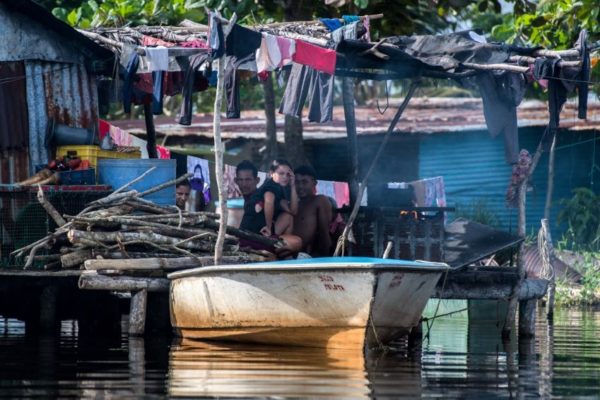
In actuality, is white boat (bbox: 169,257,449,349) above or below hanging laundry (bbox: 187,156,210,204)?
below

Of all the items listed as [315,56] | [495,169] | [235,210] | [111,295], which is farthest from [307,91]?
[495,169]

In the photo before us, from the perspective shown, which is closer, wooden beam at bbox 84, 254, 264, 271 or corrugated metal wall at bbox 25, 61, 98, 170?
wooden beam at bbox 84, 254, 264, 271

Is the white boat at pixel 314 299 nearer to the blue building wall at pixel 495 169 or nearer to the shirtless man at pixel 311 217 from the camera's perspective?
the shirtless man at pixel 311 217

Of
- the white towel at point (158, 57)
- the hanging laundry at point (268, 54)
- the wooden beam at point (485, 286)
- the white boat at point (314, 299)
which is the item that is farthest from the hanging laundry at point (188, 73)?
the wooden beam at point (485, 286)

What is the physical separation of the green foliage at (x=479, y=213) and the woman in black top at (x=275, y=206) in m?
12.0

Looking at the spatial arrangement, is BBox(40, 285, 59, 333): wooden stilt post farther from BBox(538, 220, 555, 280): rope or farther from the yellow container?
BBox(538, 220, 555, 280): rope

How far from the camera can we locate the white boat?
38.2 ft

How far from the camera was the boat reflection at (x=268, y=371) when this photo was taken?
889cm

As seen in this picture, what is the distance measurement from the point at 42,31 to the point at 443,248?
529 cm

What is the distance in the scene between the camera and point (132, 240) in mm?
13266

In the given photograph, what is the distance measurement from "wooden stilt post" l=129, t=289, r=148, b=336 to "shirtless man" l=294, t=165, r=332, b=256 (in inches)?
73.3

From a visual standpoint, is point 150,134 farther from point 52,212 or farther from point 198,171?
point 52,212

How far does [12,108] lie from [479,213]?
1293 cm

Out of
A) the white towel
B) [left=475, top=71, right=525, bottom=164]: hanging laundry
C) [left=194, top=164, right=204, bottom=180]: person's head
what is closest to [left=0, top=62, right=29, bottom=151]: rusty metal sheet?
the white towel
